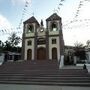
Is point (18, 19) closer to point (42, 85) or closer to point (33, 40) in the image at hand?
point (42, 85)

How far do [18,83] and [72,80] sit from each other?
380 centimetres

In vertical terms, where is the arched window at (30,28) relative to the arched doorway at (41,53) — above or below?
above

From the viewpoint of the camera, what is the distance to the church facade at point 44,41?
72.4 ft

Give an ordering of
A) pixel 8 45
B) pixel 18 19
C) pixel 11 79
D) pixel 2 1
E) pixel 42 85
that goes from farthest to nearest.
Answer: pixel 8 45 < pixel 11 79 < pixel 42 85 < pixel 18 19 < pixel 2 1

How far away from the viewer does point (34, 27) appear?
78.6 ft

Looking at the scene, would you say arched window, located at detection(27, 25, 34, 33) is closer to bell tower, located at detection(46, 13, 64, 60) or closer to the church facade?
the church facade

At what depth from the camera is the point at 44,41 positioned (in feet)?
75.2

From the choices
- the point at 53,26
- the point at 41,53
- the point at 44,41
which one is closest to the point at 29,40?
the point at 44,41

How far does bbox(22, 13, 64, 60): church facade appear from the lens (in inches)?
869

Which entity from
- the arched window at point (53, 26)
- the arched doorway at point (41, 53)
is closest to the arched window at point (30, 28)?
the arched window at point (53, 26)

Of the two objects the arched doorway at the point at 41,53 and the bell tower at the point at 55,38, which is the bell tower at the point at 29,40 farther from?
the bell tower at the point at 55,38

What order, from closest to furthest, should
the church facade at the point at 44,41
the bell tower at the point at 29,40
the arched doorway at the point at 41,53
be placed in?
the church facade at the point at 44,41 → the arched doorway at the point at 41,53 → the bell tower at the point at 29,40

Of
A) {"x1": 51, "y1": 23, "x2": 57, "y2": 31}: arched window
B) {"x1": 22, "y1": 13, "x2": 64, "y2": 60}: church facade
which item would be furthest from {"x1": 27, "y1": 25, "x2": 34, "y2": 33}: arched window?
{"x1": 51, "y1": 23, "x2": 57, "y2": 31}: arched window

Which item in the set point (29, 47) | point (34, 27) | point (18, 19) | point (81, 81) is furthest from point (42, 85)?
point (34, 27)
